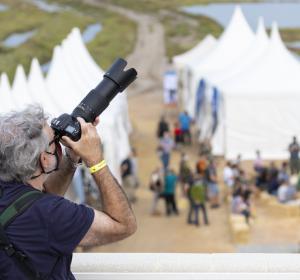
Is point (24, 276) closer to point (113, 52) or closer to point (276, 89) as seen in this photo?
point (276, 89)

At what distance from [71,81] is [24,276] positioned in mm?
13207

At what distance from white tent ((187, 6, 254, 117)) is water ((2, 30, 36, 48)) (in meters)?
23.1

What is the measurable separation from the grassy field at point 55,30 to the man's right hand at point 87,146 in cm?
3281

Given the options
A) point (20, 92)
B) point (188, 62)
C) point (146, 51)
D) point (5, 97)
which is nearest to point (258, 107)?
point (20, 92)

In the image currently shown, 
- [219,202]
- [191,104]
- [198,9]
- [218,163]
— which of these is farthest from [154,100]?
[198,9]

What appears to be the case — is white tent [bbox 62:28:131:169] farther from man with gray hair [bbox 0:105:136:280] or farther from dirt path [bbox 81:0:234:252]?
man with gray hair [bbox 0:105:136:280]

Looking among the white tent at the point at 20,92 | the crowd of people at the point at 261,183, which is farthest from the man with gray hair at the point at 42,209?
the white tent at the point at 20,92

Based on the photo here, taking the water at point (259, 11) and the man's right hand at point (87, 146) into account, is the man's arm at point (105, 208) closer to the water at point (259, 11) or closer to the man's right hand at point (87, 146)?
the man's right hand at point (87, 146)

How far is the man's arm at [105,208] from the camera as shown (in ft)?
6.82

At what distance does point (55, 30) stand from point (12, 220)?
44372mm

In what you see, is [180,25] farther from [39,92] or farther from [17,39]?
[39,92]

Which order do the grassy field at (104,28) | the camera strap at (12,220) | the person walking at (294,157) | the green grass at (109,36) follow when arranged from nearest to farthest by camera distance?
the camera strap at (12,220) < the person walking at (294,157) < the grassy field at (104,28) < the green grass at (109,36)

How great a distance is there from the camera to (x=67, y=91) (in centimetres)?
1436

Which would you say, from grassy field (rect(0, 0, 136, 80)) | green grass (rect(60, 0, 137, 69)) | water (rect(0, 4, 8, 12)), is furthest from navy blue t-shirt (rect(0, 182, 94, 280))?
water (rect(0, 4, 8, 12))
